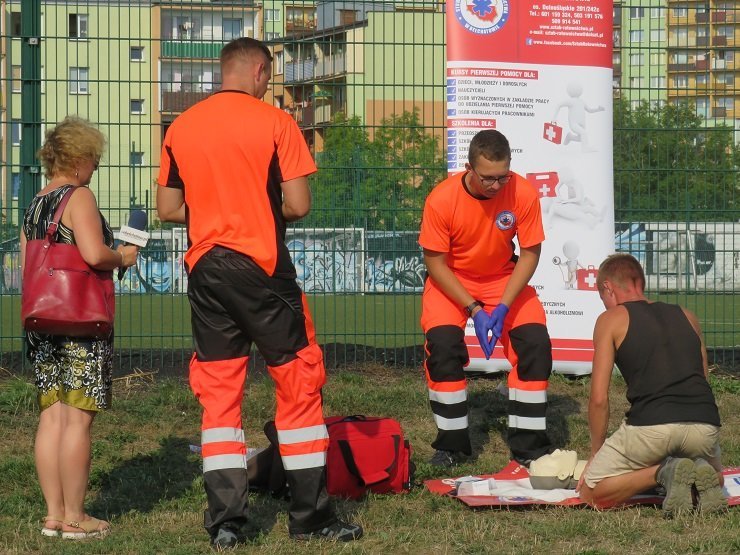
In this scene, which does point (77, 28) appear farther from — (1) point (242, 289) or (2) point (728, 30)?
(2) point (728, 30)

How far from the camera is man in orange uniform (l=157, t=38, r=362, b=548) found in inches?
195

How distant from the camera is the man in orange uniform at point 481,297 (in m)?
6.76

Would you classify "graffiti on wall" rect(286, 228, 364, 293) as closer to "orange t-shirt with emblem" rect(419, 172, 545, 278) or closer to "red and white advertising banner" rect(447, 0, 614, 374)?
"red and white advertising banner" rect(447, 0, 614, 374)

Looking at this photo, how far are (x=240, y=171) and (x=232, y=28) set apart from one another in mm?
5890

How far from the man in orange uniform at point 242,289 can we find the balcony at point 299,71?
508cm

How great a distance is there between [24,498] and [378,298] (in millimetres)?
5730

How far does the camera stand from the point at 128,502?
240 inches

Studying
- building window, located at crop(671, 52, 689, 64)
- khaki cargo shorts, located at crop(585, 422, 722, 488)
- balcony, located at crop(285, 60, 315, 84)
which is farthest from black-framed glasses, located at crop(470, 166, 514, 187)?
building window, located at crop(671, 52, 689, 64)

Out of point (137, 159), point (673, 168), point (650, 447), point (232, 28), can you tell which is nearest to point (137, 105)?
point (137, 159)

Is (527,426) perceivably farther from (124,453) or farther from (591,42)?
(591,42)

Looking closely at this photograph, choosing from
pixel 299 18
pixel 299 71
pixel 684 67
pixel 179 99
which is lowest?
pixel 179 99

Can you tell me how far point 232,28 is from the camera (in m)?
10.5

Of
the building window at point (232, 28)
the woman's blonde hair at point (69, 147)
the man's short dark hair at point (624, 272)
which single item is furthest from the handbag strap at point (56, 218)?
the building window at point (232, 28)

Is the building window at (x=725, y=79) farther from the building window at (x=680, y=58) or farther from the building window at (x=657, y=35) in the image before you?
the building window at (x=657, y=35)
